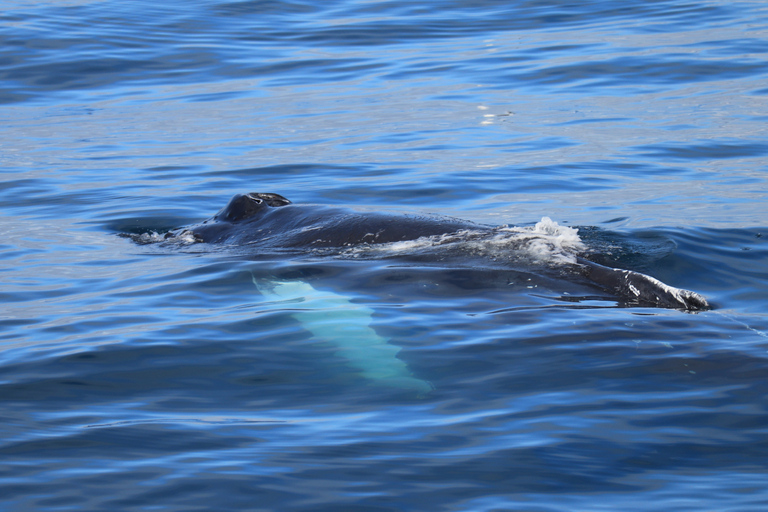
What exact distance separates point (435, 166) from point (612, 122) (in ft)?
13.1

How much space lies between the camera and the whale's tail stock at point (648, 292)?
6000mm

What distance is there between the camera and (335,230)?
8125 millimetres

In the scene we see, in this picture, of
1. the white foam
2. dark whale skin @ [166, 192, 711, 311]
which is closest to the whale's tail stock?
dark whale skin @ [166, 192, 711, 311]

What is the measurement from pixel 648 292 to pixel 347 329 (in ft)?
6.71

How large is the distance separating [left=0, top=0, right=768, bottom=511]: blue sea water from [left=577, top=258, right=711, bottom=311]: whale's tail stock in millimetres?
225

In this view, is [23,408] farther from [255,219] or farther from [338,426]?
[255,219]

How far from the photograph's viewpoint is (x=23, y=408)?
199 inches

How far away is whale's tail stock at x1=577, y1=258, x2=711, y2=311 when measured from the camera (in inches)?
236

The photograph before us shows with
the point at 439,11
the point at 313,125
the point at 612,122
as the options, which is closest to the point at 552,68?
the point at 612,122

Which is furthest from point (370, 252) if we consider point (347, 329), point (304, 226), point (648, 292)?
point (648, 292)

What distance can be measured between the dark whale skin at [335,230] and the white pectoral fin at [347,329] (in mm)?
909

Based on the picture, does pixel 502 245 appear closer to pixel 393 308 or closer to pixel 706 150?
pixel 393 308

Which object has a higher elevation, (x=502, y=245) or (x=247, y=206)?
(x=247, y=206)

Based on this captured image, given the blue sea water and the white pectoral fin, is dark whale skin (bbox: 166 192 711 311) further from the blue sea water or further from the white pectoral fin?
the white pectoral fin
